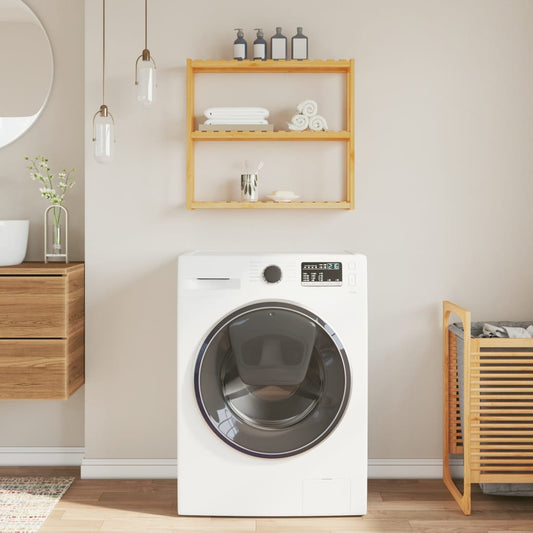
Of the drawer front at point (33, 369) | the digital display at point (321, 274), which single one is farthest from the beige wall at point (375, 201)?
the digital display at point (321, 274)

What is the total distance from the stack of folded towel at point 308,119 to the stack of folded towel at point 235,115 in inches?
5.0

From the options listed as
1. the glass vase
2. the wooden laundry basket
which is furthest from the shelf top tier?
the wooden laundry basket

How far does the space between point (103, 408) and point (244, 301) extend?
92 cm

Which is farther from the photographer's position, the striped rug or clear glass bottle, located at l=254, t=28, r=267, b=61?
clear glass bottle, located at l=254, t=28, r=267, b=61

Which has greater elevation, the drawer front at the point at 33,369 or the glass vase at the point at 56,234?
the glass vase at the point at 56,234

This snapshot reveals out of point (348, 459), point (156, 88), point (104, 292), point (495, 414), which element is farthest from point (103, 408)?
point (495, 414)

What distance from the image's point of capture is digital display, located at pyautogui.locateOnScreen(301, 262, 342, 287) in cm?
213

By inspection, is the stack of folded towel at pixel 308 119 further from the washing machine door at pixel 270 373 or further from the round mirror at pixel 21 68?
the round mirror at pixel 21 68

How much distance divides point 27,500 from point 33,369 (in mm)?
519

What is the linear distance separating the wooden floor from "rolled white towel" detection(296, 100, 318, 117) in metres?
1.60

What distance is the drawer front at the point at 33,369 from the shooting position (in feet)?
7.49

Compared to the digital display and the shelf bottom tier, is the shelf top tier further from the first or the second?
the digital display

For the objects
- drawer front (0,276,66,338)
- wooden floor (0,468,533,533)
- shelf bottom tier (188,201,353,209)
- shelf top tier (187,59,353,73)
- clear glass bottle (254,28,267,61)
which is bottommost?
wooden floor (0,468,533,533)

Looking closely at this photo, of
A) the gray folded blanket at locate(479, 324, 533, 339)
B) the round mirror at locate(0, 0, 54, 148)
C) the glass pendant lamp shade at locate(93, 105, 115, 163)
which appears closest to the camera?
the gray folded blanket at locate(479, 324, 533, 339)
